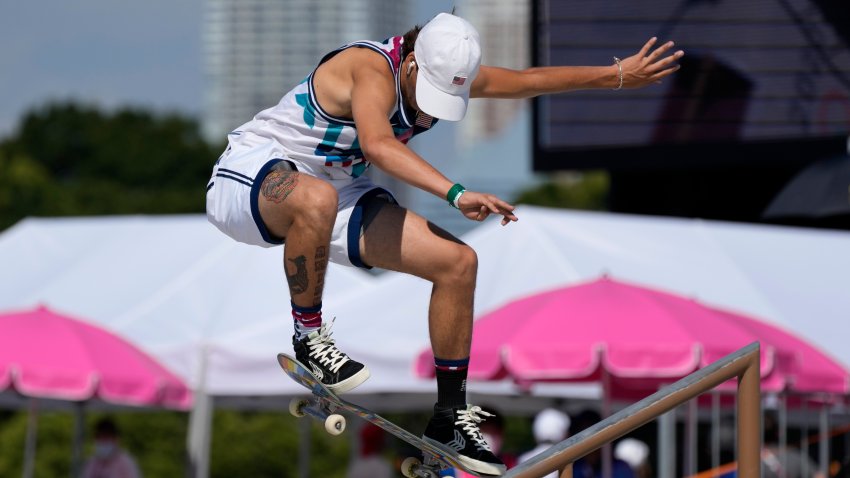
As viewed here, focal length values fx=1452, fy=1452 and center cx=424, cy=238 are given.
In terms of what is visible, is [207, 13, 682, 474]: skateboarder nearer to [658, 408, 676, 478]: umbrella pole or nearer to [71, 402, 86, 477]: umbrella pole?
[658, 408, 676, 478]: umbrella pole

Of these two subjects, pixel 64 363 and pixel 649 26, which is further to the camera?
pixel 649 26

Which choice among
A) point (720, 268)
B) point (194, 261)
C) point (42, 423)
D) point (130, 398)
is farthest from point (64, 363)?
point (42, 423)

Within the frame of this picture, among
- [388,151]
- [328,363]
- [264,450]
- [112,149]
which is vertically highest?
[112,149]

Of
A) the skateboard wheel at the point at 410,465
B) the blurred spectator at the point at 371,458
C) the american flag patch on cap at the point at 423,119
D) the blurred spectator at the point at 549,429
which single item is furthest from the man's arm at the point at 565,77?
the blurred spectator at the point at 371,458

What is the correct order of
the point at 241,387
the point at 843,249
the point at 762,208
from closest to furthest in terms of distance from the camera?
the point at 241,387, the point at 843,249, the point at 762,208

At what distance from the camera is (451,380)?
15.3 feet

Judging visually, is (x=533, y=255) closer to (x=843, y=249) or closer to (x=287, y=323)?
(x=287, y=323)

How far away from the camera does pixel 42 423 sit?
2247 cm

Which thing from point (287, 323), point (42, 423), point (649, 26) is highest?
point (649, 26)

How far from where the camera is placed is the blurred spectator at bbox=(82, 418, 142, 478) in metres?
11.2

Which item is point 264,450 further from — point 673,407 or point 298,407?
point 673,407

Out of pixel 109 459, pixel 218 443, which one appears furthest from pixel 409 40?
pixel 218 443

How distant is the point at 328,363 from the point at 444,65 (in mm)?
1024

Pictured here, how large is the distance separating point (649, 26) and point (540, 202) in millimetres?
48309
